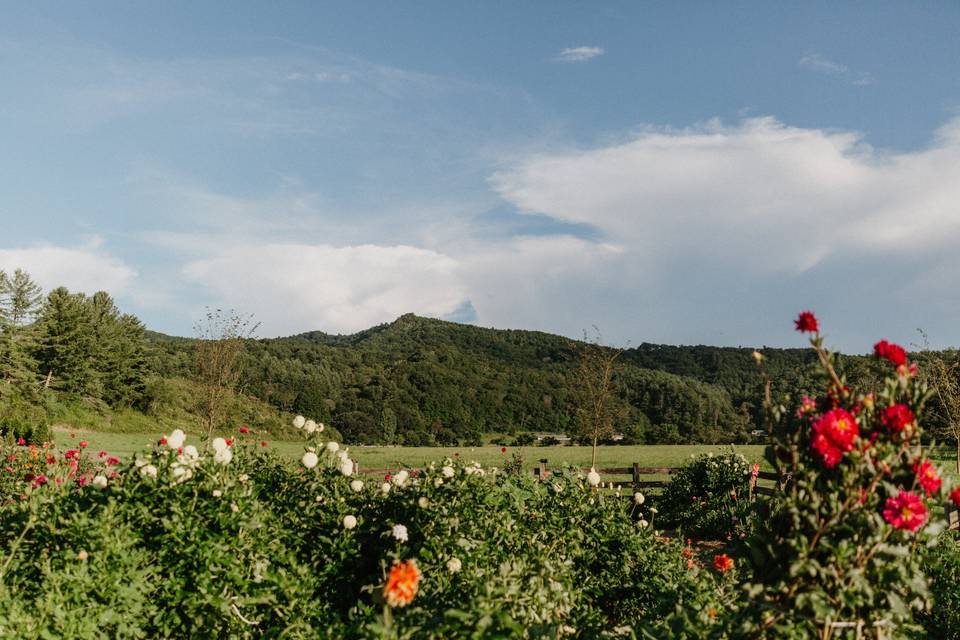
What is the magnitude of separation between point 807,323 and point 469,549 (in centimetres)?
254

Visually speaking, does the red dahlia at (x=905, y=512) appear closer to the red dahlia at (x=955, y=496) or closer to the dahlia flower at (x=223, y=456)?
the red dahlia at (x=955, y=496)

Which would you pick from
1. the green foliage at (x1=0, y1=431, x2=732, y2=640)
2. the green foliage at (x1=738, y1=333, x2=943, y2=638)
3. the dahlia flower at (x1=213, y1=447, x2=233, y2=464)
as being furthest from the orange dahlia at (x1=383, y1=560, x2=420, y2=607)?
the dahlia flower at (x1=213, y1=447, x2=233, y2=464)

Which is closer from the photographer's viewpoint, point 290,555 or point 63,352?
point 290,555

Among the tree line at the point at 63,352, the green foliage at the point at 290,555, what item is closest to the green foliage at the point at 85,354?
the tree line at the point at 63,352

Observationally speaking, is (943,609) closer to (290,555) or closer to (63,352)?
(290,555)

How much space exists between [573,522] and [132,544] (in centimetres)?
318

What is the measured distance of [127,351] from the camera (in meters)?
47.0

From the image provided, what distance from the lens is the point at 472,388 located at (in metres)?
73.8

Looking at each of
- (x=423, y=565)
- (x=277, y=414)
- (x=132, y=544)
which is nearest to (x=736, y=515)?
(x=423, y=565)

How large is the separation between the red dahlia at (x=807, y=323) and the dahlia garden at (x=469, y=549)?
1 cm

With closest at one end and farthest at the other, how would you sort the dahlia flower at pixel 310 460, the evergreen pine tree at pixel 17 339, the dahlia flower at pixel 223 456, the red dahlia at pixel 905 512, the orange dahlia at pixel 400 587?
the orange dahlia at pixel 400 587 < the red dahlia at pixel 905 512 < the dahlia flower at pixel 223 456 < the dahlia flower at pixel 310 460 < the evergreen pine tree at pixel 17 339

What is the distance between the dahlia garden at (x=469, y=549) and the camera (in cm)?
262

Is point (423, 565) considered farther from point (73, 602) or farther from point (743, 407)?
point (743, 407)

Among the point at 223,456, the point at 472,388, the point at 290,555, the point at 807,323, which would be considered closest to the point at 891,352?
the point at 807,323
